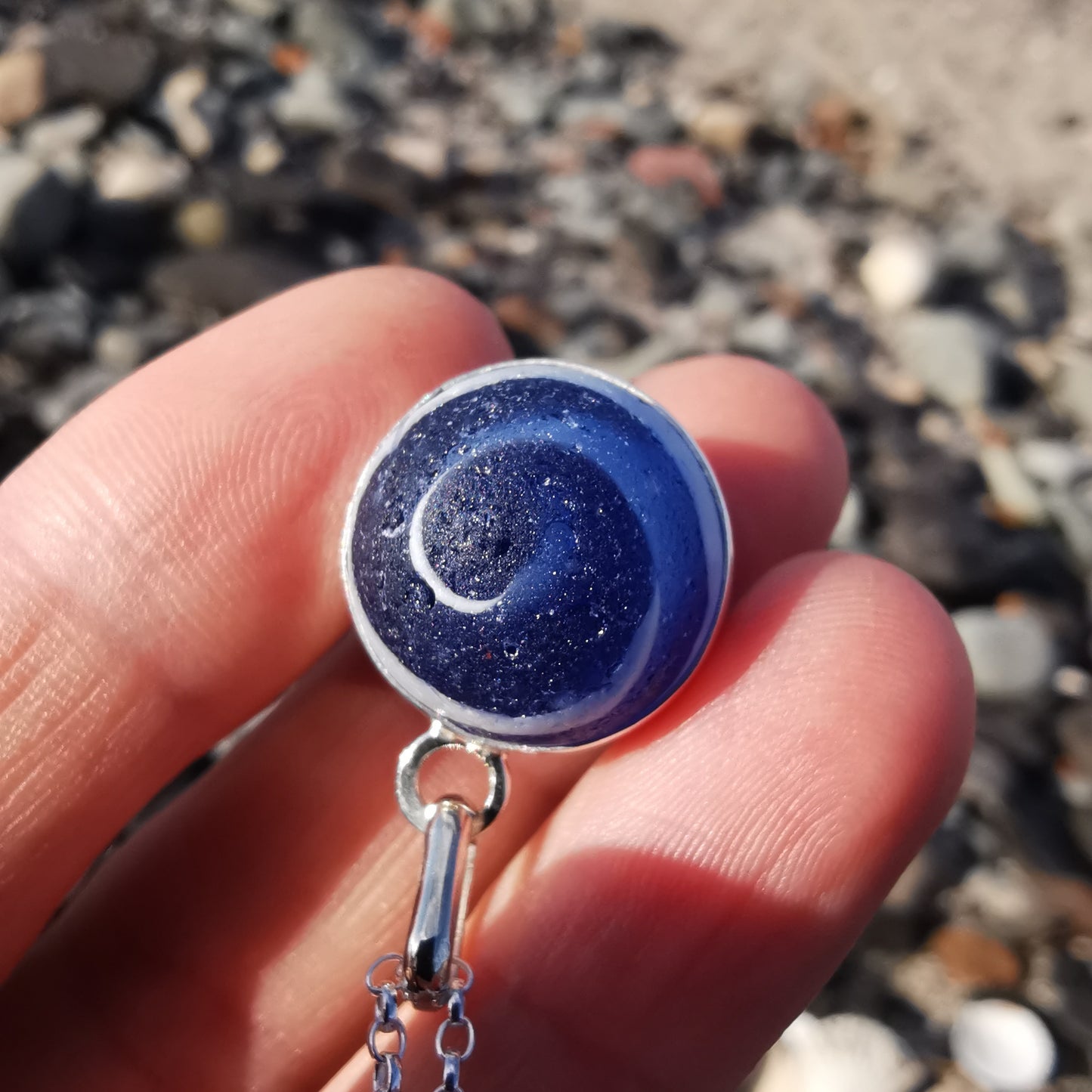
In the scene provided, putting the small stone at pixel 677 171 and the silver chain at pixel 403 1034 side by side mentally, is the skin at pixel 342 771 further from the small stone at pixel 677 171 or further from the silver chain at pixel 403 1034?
the small stone at pixel 677 171

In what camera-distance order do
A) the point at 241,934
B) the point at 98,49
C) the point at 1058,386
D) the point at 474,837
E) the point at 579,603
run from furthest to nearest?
the point at 98,49
the point at 1058,386
the point at 241,934
the point at 474,837
the point at 579,603

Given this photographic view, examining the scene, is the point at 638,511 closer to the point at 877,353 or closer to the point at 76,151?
the point at 877,353

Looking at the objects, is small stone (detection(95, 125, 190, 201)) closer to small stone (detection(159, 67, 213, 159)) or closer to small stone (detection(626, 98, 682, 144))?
small stone (detection(159, 67, 213, 159))

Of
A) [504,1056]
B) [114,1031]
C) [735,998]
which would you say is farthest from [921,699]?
[114,1031]

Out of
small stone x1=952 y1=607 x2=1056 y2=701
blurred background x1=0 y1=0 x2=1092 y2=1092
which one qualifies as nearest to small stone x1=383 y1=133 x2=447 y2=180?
blurred background x1=0 y1=0 x2=1092 y2=1092

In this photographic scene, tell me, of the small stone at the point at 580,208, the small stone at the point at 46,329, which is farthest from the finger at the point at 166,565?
the small stone at the point at 580,208

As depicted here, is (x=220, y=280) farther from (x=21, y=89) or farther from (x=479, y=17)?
(x=479, y=17)

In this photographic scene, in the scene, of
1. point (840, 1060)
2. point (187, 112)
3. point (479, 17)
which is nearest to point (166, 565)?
point (840, 1060)
